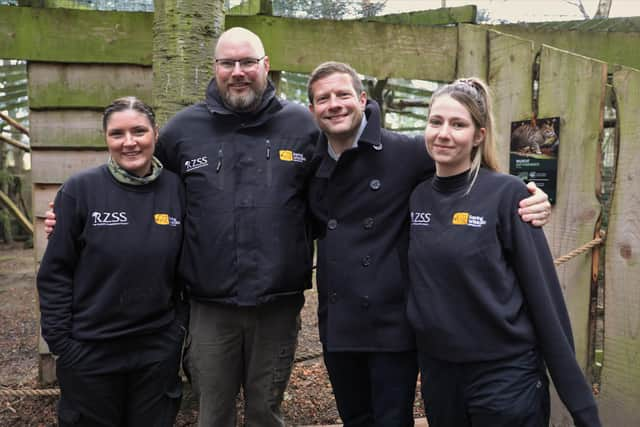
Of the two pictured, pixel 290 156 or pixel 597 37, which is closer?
pixel 290 156

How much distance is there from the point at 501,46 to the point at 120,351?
2594mm

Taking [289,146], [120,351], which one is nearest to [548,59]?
[289,146]

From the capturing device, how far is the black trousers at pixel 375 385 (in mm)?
2264

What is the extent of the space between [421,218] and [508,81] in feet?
4.81

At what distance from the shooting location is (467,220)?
6.51ft

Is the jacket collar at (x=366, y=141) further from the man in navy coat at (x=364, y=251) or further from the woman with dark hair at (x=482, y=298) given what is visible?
the woman with dark hair at (x=482, y=298)

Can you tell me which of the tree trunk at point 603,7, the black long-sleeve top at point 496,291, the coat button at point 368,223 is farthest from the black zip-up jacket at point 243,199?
the tree trunk at point 603,7

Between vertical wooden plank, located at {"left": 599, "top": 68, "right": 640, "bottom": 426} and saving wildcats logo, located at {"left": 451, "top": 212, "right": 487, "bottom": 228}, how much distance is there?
A: 1129 millimetres

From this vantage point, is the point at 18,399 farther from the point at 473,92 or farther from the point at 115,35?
the point at 473,92

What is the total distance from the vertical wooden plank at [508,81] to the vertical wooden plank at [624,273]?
0.47 metres

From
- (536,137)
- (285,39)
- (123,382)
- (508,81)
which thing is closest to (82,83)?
(285,39)

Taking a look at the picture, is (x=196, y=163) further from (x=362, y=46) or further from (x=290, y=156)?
(x=362, y=46)

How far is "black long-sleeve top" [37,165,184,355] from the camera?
2.27 meters

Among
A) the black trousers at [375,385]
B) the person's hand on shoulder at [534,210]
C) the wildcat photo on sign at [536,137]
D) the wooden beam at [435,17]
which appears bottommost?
the black trousers at [375,385]
